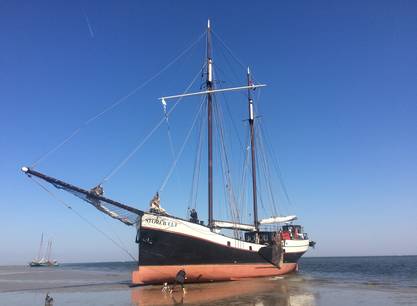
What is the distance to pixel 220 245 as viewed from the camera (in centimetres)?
3133

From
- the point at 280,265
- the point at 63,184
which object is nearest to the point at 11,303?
the point at 63,184

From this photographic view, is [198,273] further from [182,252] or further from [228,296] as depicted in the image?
[228,296]

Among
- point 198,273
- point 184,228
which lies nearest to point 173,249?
point 184,228

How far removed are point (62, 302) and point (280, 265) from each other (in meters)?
21.8

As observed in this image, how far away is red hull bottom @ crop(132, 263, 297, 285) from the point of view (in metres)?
29.3

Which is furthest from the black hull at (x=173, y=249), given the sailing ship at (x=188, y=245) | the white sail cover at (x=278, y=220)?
the white sail cover at (x=278, y=220)

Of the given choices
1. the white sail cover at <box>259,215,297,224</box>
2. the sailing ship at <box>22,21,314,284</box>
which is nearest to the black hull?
the sailing ship at <box>22,21,314,284</box>

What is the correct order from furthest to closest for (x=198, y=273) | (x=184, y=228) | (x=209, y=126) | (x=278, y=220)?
(x=278, y=220) < (x=209, y=126) < (x=198, y=273) < (x=184, y=228)

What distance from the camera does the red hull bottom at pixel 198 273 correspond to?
1153 inches

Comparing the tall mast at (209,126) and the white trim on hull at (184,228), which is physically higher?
the tall mast at (209,126)

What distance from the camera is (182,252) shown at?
29531 mm

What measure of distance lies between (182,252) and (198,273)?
7.30 ft

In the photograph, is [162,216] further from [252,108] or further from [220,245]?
[252,108]

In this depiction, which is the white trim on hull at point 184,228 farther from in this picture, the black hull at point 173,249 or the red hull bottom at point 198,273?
the red hull bottom at point 198,273
